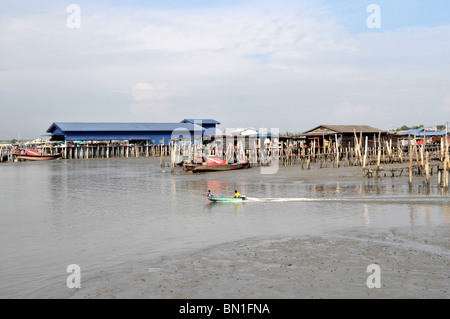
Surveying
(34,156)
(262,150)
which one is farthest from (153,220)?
(34,156)

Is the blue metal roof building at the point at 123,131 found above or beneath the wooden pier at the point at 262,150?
above

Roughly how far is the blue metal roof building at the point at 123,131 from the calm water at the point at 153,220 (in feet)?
144

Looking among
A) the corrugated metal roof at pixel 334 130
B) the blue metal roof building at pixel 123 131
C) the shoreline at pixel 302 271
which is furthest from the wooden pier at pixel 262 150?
the shoreline at pixel 302 271

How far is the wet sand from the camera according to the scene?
924 centimetres

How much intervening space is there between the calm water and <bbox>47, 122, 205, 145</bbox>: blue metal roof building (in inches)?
1733

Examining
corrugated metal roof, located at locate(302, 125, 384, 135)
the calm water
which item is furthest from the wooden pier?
the calm water

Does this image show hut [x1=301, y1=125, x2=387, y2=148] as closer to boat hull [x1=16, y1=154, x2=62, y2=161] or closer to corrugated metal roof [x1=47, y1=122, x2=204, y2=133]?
corrugated metal roof [x1=47, y1=122, x2=204, y2=133]

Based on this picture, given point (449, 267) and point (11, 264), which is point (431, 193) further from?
point (11, 264)

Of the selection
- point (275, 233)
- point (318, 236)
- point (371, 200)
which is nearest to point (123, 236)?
point (275, 233)

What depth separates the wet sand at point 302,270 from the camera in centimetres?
924

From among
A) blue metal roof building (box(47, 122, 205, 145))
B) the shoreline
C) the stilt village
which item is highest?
blue metal roof building (box(47, 122, 205, 145))

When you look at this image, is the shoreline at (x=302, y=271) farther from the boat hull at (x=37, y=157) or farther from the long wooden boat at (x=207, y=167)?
the boat hull at (x=37, y=157)

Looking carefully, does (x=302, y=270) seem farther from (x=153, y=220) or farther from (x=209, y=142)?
(x=209, y=142)
